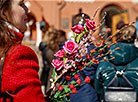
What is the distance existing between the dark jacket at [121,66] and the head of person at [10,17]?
172 centimetres

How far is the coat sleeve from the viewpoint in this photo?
42.5 inches

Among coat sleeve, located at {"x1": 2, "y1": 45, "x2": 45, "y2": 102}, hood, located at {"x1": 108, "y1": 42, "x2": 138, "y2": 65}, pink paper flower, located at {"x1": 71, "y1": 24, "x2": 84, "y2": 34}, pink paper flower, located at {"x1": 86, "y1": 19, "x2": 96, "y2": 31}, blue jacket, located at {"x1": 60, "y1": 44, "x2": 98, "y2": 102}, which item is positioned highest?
pink paper flower, located at {"x1": 86, "y1": 19, "x2": 96, "y2": 31}

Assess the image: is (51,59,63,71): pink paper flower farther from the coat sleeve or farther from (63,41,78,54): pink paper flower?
the coat sleeve

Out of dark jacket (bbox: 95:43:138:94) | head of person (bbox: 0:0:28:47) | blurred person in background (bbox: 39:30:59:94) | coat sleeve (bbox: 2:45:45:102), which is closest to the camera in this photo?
coat sleeve (bbox: 2:45:45:102)

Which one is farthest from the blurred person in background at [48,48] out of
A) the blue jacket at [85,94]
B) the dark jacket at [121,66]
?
the blue jacket at [85,94]

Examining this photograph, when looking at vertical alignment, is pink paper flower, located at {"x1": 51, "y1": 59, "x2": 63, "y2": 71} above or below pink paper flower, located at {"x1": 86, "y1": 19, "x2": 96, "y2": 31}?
below

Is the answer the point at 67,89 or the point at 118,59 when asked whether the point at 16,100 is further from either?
the point at 118,59

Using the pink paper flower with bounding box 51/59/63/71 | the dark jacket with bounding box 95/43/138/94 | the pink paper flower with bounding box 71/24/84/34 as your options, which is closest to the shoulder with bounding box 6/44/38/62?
the pink paper flower with bounding box 51/59/63/71

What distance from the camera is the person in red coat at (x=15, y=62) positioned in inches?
42.6

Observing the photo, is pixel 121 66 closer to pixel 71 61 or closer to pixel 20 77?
pixel 71 61

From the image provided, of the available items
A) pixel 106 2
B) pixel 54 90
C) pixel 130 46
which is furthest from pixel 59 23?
pixel 54 90

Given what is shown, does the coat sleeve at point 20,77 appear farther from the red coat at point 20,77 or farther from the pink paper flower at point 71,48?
the pink paper flower at point 71,48

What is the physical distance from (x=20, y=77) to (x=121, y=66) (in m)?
1.98

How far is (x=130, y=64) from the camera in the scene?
2.77 m
